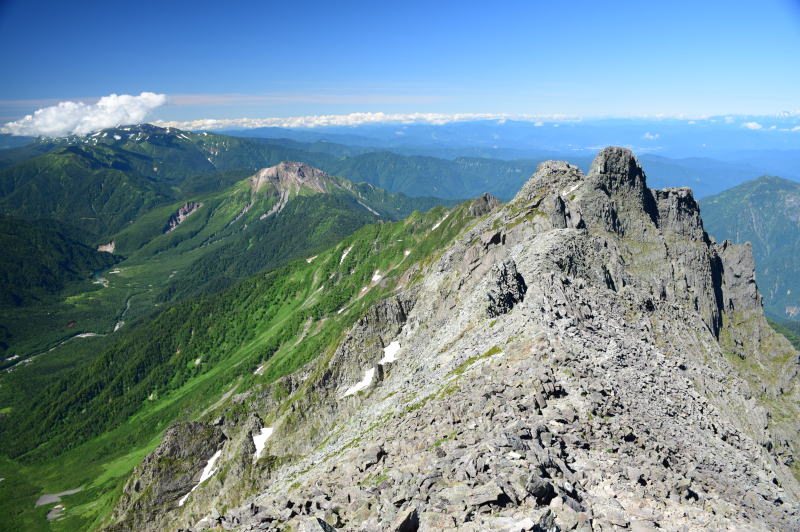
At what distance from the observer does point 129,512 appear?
96.0 metres

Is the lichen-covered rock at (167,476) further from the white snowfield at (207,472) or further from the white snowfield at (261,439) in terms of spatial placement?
the white snowfield at (261,439)

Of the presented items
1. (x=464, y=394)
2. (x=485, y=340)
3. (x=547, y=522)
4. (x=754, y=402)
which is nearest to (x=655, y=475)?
(x=547, y=522)

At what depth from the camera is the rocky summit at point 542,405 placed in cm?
2286

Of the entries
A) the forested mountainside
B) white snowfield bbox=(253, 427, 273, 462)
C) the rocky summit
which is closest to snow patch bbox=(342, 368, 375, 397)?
the forested mountainside

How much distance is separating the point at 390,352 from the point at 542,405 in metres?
60.7

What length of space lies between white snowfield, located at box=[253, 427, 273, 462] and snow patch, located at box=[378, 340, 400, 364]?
2755 cm

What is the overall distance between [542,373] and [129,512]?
106 meters

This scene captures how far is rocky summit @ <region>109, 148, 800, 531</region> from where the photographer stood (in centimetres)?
2286

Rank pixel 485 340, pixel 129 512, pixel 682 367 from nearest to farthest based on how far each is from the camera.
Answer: pixel 682 367
pixel 485 340
pixel 129 512

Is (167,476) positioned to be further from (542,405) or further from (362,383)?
(542,405)

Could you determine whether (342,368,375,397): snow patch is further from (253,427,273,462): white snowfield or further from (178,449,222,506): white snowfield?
(178,449,222,506): white snowfield

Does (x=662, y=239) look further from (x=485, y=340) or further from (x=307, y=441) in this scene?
(x=307, y=441)

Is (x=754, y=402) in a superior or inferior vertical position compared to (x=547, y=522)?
inferior

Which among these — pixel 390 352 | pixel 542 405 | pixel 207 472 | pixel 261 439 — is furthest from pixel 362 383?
pixel 542 405
